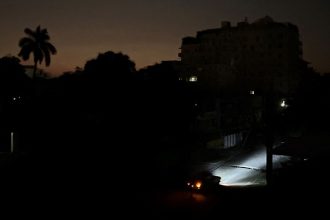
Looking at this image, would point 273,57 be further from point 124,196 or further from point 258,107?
point 124,196

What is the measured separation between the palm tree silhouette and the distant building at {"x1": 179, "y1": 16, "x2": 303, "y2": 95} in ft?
74.0

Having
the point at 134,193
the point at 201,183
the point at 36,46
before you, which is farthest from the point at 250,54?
the point at 134,193

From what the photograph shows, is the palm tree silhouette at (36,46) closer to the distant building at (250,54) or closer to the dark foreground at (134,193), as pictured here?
the distant building at (250,54)

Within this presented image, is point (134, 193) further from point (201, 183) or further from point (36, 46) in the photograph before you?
point (36, 46)

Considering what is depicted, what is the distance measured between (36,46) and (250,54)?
3868 cm

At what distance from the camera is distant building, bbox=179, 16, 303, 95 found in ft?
231

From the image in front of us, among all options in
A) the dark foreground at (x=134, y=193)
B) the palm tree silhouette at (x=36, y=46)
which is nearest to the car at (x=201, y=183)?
the dark foreground at (x=134, y=193)

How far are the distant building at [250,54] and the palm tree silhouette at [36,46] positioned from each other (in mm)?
22558

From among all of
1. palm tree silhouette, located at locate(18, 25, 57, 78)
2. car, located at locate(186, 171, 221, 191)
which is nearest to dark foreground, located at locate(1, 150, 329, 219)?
car, located at locate(186, 171, 221, 191)

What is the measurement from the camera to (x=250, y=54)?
248 feet

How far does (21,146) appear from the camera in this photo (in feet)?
107

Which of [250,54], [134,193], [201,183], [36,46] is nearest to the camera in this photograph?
→ [134,193]

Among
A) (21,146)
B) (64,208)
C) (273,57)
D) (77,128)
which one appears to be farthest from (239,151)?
A: (273,57)

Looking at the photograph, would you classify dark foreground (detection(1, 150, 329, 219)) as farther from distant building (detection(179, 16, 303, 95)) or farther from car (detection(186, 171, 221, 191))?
distant building (detection(179, 16, 303, 95))
